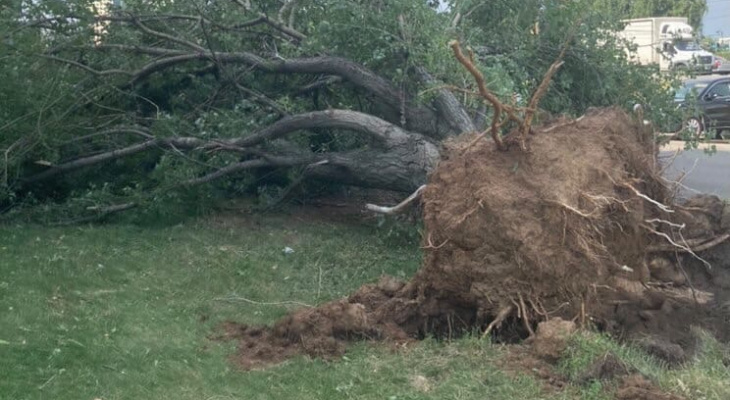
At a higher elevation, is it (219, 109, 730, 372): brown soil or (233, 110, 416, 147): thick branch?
(233, 110, 416, 147): thick branch

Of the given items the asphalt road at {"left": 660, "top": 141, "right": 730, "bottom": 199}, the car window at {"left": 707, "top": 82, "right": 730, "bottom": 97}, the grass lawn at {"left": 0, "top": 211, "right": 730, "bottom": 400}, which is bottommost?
the asphalt road at {"left": 660, "top": 141, "right": 730, "bottom": 199}

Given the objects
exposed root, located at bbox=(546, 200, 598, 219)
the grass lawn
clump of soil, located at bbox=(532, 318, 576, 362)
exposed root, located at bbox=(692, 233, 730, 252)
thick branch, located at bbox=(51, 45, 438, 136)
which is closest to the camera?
the grass lawn

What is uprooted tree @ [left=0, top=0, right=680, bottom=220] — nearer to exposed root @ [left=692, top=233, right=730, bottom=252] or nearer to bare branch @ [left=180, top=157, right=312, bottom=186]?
bare branch @ [left=180, top=157, right=312, bottom=186]

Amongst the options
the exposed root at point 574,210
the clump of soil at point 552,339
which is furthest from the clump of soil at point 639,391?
the exposed root at point 574,210

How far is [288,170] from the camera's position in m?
10.3

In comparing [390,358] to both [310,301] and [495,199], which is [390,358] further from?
[310,301]

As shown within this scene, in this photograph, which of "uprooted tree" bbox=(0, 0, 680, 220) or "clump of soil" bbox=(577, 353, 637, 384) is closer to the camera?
"clump of soil" bbox=(577, 353, 637, 384)

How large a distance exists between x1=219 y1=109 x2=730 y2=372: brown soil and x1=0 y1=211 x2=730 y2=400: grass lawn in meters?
0.36

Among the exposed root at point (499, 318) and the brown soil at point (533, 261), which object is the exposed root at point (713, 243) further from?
the exposed root at point (499, 318)

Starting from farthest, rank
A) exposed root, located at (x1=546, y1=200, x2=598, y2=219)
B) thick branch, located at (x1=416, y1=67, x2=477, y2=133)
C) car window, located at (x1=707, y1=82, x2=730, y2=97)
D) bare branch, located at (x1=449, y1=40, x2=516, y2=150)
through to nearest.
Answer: car window, located at (x1=707, y1=82, x2=730, y2=97) < thick branch, located at (x1=416, y1=67, x2=477, y2=133) < exposed root, located at (x1=546, y1=200, x2=598, y2=219) < bare branch, located at (x1=449, y1=40, x2=516, y2=150)

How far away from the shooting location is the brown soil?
20.4ft

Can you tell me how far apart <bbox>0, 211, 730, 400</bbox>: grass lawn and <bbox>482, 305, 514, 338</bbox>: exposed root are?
13 centimetres

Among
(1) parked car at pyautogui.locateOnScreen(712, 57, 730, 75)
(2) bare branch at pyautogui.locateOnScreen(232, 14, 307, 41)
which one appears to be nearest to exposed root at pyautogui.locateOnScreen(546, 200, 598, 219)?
(2) bare branch at pyautogui.locateOnScreen(232, 14, 307, 41)

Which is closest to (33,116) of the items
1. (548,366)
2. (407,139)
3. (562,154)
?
(407,139)
